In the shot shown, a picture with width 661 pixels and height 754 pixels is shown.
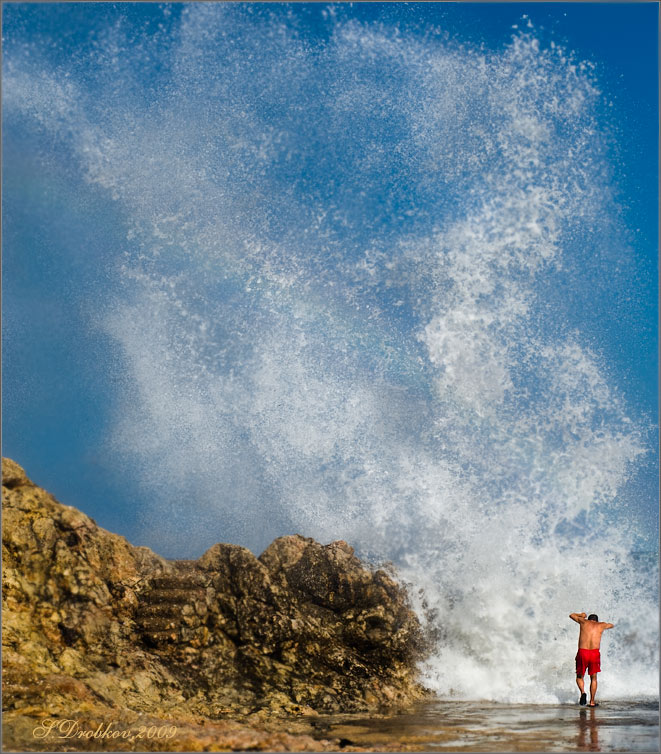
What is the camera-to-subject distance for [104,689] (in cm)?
862

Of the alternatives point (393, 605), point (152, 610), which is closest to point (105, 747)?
point (152, 610)

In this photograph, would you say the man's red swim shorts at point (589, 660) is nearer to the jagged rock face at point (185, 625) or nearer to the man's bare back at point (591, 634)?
the man's bare back at point (591, 634)

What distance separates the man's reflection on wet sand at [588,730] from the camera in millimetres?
7023

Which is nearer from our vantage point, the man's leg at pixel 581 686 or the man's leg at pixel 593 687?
the man's leg at pixel 593 687

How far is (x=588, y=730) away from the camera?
26.0 feet

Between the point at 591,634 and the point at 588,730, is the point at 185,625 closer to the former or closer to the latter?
the point at 588,730

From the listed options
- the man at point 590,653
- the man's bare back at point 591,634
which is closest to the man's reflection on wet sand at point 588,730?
the man at point 590,653

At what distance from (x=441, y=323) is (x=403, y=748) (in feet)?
26.9

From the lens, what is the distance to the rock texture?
8.75m

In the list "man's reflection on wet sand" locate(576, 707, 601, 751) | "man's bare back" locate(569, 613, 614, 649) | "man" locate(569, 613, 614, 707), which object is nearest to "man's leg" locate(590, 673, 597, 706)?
"man" locate(569, 613, 614, 707)

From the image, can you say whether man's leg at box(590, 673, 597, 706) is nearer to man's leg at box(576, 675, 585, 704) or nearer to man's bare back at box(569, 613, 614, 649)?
man's leg at box(576, 675, 585, 704)

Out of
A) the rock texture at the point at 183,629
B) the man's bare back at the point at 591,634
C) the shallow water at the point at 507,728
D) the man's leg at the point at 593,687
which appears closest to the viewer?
the shallow water at the point at 507,728

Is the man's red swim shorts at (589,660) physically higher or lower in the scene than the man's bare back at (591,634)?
lower

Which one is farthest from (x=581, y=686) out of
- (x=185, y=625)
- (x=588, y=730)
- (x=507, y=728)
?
(x=185, y=625)
